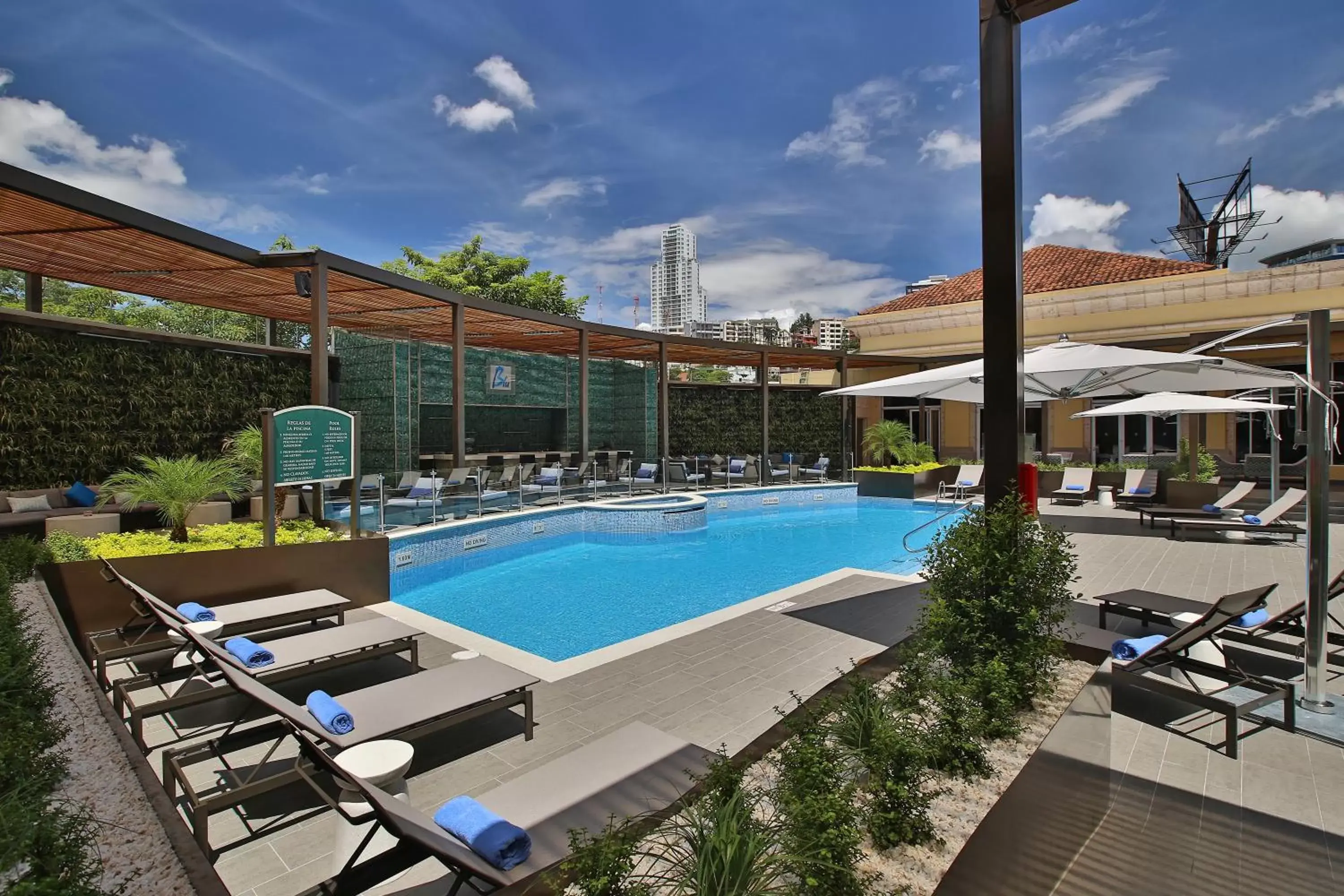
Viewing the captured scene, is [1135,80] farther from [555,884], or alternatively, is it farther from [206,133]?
[206,133]

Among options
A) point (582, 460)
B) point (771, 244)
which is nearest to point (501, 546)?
point (582, 460)

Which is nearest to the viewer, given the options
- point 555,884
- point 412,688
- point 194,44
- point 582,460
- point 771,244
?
point 555,884

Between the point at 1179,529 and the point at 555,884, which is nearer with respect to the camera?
the point at 555,884

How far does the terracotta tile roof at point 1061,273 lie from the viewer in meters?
20.1

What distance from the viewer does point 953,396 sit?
856 cm

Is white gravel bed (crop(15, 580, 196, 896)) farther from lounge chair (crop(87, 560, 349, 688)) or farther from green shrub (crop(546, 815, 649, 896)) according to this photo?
green shrub (crop(546, 815, 649, 896))

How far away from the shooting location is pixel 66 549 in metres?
5.68

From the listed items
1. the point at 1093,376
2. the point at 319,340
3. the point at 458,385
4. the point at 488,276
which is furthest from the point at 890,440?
the point at 488,276

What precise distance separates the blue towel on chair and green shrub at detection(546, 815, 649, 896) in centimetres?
34

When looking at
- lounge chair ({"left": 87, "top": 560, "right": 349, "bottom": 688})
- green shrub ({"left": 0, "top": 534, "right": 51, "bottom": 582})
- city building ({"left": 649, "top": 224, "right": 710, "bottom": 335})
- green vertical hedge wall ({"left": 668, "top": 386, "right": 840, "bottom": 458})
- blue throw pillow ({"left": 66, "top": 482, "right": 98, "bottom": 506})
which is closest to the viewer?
lounge chair ({"left": 87, "top": 560, "right": 349, "bottom": 688})

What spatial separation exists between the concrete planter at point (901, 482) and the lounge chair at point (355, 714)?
13.8 meters

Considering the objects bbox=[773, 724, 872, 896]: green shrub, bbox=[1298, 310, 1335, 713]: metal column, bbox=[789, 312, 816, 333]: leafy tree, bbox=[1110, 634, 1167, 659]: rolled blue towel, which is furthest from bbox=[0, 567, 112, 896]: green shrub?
bbox=[789, 312, 816, 333]: leafy tree

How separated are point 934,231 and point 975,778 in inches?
1997

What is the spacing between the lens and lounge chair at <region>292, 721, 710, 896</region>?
6.93 ft
